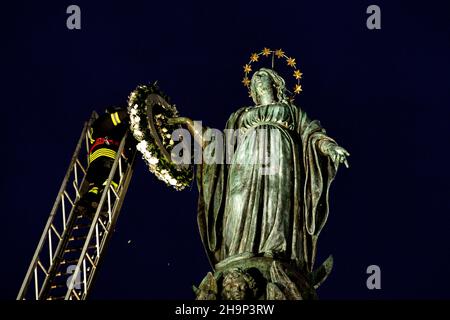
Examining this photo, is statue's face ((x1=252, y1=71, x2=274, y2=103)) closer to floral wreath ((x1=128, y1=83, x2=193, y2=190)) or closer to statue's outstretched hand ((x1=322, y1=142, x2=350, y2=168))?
statue's outstretched hand ((x1=322, y1=142, x2=350, y2=168))

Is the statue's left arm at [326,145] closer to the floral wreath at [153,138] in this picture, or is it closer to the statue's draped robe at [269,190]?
Answer: the statue's draped robe at [269,190]

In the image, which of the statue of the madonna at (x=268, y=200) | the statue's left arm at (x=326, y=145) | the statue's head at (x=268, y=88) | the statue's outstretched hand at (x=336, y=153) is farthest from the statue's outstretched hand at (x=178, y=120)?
the statue's outstretched hand at (x=336, y=153)

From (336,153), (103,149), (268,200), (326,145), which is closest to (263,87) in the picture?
(326,145)

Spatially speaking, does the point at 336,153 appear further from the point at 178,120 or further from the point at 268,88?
the point at 178,120

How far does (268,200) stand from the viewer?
18.5 meters

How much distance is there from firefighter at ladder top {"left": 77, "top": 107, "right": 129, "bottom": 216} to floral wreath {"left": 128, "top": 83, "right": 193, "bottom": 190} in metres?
0.89

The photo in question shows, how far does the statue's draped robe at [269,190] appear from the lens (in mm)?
18281

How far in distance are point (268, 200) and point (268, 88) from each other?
2.19 metres

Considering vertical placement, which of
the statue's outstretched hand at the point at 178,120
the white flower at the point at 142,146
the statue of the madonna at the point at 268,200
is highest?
the statue's outstretched hand at the point at 178,120

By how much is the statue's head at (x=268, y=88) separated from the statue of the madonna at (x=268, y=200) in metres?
0.02

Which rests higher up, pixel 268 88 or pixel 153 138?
pixel 268 88

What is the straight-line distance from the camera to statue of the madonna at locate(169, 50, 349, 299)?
17.5m
